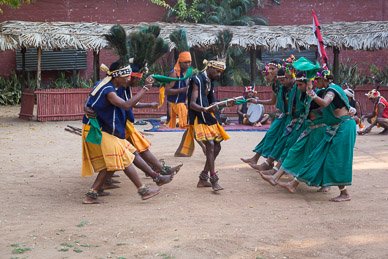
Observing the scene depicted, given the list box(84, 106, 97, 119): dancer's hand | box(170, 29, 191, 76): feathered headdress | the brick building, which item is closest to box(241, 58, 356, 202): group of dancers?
box(84, 106, 97, 119): dancer's hand

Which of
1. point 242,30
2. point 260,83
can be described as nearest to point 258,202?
point 242,30

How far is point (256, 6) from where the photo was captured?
21.0 metres

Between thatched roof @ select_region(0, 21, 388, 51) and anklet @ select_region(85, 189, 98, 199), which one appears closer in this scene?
anklet @ select_region(85, 189, 98, 199)

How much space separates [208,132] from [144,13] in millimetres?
15141

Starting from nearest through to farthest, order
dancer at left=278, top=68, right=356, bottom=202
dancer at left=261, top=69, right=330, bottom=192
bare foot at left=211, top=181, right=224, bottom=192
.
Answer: dancer at left=278, top=68, right=356, bottom=202 < dancer at left=261, top=69, right=330, bottom=192 < bare foot at left=211, top=181, right=224, bottom=192

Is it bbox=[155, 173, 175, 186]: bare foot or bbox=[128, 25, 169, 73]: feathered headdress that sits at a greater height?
bbox=[128, 25, 169, 73]: feathered headdress

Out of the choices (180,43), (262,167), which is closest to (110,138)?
(262,167)

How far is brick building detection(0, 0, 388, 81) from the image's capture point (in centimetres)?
2038

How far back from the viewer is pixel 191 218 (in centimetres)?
533

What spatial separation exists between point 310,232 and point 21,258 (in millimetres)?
2491

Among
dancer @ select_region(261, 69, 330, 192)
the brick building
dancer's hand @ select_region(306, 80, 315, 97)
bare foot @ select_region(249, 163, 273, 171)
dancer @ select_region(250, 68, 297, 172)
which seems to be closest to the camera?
dancer's hand @ select_region(306, 80, 315, 97)

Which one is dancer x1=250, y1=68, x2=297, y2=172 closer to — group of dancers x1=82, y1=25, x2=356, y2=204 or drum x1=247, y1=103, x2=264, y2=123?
group of dancers x1=82, y1=25, x2=356, y2=204

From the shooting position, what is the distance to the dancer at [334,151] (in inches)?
235

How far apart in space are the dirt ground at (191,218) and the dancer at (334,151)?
0.25m
